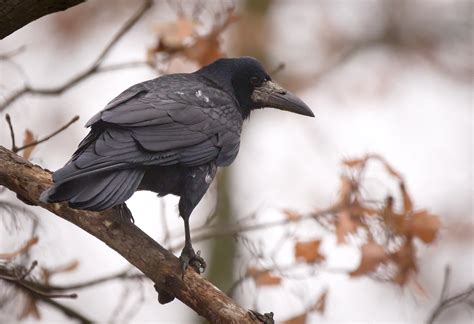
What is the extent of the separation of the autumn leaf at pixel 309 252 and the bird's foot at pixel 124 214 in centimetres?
162

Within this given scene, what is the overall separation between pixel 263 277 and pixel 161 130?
132 centimetres

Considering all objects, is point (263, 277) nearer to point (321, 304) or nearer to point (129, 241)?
point (321, 304)

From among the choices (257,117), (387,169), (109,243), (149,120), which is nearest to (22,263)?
(109,243)

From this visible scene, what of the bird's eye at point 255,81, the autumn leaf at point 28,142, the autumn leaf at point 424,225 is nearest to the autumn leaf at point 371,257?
the autumn leaf at point 424,225

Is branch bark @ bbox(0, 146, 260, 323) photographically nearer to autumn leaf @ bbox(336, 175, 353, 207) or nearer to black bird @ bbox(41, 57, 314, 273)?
black bird @ bbox(41, 57, 314, 273)

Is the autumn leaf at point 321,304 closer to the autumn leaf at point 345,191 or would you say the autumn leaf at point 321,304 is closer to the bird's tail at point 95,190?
the autumn leaf at point 345,191

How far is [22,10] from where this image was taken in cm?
431

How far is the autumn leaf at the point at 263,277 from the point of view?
6087 mm

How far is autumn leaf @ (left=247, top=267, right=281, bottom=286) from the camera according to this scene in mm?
6087

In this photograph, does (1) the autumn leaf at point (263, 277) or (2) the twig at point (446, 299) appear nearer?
(2) the twig at point (446, 299)

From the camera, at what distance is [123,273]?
579 centimetres

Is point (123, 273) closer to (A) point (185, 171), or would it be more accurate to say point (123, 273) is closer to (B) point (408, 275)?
(A) point (185, 171)

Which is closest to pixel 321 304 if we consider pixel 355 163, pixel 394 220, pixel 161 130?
pixel 394 220

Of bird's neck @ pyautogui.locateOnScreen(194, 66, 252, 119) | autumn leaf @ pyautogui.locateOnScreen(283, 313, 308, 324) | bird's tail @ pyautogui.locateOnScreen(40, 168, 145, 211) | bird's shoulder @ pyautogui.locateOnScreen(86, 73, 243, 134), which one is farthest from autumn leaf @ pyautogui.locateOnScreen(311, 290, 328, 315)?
bird's tail @ pyautogui.locateOnScreen(40, 168, 145, 211)
